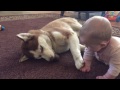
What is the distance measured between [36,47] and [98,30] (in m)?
0.51

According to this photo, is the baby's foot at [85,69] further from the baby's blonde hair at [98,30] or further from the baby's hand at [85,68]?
the baby's blonde hair at [98,30]

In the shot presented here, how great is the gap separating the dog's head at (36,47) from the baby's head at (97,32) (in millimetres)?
362

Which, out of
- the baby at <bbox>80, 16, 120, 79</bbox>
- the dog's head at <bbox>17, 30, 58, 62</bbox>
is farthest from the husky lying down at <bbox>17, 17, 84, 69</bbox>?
the baby at <bbox>80, 16, 120, 79</bbox>

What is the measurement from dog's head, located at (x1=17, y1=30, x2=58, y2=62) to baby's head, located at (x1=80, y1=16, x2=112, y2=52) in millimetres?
362

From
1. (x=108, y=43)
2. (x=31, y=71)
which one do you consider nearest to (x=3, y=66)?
(x=31, y=71)

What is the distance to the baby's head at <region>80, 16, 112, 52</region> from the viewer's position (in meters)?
1.05

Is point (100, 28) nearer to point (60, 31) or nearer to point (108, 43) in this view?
point (108, 43)

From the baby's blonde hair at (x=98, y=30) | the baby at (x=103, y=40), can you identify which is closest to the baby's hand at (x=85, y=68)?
the baby at (x=103, y=40)

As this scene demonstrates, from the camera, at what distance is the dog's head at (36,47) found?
1351mm

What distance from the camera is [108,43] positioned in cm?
115

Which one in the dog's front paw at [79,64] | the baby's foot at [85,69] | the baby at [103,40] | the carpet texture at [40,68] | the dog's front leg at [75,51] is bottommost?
the carpet texture at [40,68]

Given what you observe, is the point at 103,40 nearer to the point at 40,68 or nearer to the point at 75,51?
the point at 75,51

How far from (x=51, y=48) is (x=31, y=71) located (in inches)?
10.0

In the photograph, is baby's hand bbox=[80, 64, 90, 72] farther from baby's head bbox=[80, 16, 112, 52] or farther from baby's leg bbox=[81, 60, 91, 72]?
baby's head bbox=[80, 16, 112, 52]
